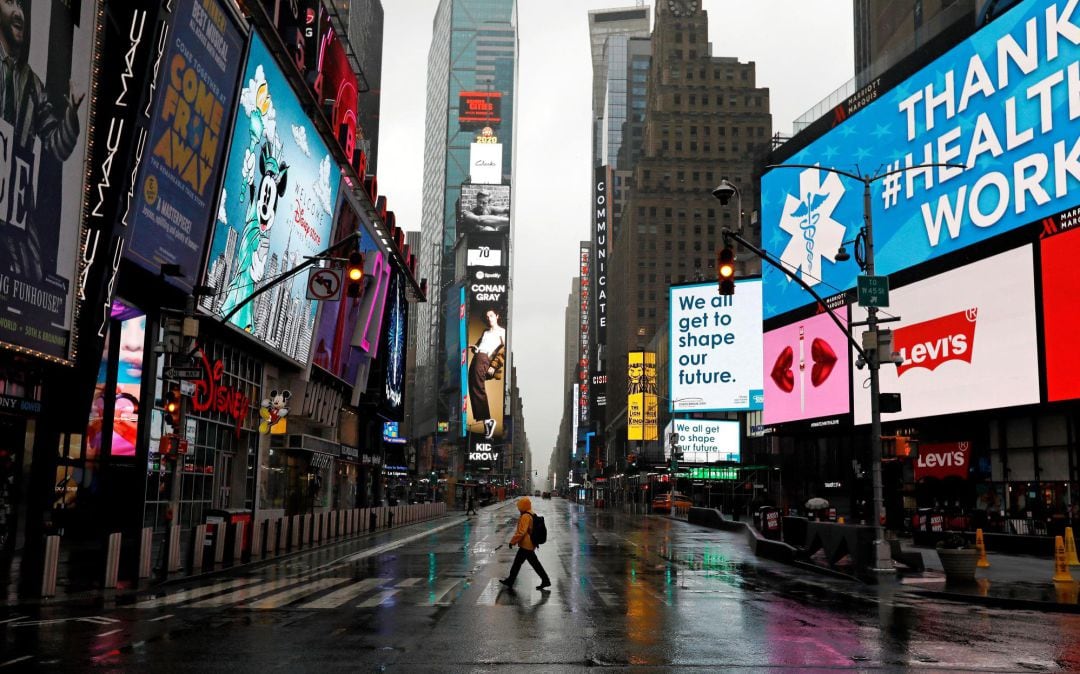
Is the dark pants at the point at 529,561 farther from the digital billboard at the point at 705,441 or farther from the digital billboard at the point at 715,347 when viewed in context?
the digital billboard at the point at 715,347

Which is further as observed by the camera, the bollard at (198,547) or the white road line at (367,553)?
the white road line at (367,553)

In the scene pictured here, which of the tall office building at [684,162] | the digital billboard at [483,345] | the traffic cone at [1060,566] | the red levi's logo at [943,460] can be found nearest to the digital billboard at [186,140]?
the traffic cone at [1060,566]

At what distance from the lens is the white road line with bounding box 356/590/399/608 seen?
1541 cm

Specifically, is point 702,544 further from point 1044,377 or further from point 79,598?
point 79,598

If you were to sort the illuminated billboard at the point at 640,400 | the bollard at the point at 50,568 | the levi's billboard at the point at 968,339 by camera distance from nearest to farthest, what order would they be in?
1. the bollard at the point at 50,568
2. the levi's billboard at the point at 968,339
3. the illuminated billboard at the point at 640,400

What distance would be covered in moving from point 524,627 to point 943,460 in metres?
33.2

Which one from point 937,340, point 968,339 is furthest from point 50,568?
point 937,340

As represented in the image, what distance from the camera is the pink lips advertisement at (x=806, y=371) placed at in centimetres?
4653

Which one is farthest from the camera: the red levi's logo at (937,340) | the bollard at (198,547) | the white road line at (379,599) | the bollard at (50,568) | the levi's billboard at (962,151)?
the red levi's logo at (937,340)

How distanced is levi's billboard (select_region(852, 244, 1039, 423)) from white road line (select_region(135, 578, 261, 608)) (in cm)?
2478

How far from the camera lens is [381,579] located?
20062 millimetres

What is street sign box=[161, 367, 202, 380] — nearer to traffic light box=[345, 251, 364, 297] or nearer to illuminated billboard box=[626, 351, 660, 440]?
traffic light box=[345, 251, 364, 297]

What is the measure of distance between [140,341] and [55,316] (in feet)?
40.5

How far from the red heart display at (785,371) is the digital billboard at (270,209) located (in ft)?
84.0
